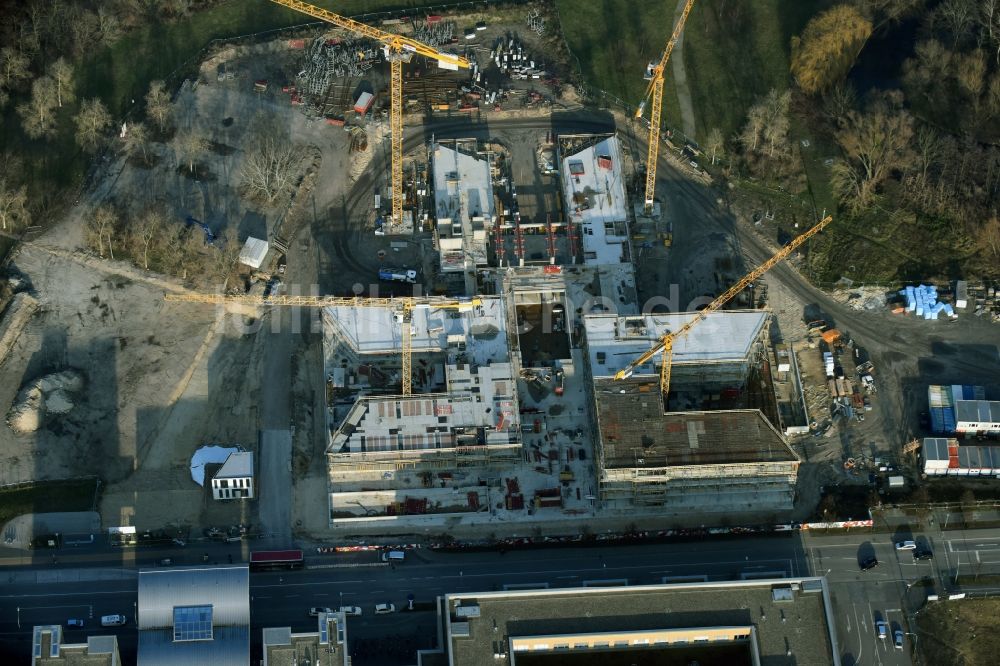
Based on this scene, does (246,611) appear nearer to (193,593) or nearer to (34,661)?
(193,593)

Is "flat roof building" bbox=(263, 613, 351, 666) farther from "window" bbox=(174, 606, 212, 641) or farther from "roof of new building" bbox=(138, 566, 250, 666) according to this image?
"window" bbox=(174, 606, 212, 641)

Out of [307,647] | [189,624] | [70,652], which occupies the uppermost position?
[189,624]

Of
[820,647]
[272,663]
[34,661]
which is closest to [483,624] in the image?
[272,663]

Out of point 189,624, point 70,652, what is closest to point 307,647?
point 189,624

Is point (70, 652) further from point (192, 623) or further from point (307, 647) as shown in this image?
point (307, 647)

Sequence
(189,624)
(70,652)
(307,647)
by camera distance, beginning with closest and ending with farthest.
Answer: (70,652)
(307,647)
(189,624)

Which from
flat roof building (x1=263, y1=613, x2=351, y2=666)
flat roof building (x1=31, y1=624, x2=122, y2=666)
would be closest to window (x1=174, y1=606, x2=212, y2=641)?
flat roof building (x1=263, y1=613, x2=351, y2=666)

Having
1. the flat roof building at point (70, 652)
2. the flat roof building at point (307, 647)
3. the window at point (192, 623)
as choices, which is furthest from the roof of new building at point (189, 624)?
the flat roof building at point (70, 652)
